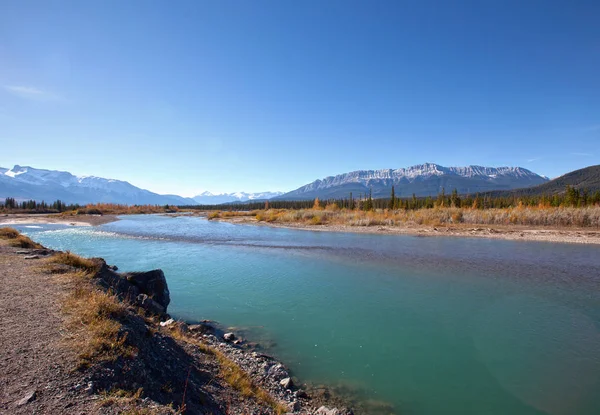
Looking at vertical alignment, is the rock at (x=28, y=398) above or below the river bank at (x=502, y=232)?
above

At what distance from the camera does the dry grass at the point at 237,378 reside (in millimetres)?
5234

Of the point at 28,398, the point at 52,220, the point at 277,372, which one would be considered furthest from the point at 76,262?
the point at 52,220

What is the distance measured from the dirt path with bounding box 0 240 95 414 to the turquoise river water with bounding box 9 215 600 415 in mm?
4436

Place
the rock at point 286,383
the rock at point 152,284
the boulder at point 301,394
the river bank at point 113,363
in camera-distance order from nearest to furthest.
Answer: the river bank at point 113,363, the boulder at point 301,394, the rock at point 286,383, the rock at point 152,284

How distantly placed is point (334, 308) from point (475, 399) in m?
5.45

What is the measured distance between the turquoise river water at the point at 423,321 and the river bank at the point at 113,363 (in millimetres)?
1350

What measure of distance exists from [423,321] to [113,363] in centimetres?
886

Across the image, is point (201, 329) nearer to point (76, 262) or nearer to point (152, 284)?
point (152, 284)

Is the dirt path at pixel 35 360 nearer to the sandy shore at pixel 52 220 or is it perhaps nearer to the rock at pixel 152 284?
the rock at pixel 152 284

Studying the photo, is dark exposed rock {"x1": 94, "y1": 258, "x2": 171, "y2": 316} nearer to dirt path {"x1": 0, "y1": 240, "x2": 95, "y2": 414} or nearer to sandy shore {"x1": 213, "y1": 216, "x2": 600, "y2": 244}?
dirt path {"x1": 0, "y1": 240, "x2": 95, "y2": 414}

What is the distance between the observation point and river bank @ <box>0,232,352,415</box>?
364cm

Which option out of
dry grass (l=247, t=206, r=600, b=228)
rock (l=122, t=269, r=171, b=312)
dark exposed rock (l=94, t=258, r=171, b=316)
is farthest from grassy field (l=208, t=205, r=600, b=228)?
dark exposed rock (l=94, t=258, r=171, b=316)

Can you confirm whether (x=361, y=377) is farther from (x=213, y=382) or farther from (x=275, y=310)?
(x=275, y=310)

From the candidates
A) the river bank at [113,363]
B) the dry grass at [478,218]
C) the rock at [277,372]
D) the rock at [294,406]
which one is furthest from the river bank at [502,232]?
the rock at [294,406]
